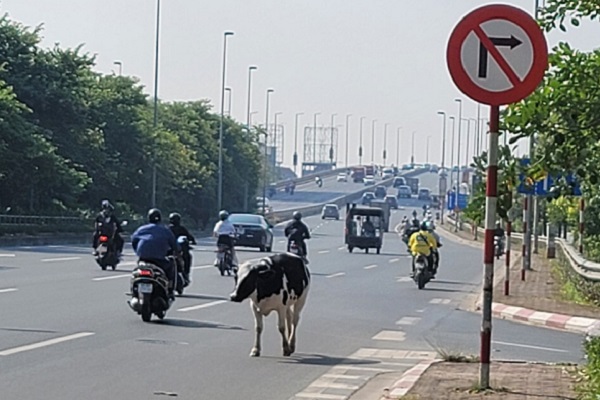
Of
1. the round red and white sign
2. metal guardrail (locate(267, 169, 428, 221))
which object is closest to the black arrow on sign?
the round red and white sign

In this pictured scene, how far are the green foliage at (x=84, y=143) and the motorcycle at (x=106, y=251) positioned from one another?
1992cm

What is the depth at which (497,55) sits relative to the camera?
420 inches

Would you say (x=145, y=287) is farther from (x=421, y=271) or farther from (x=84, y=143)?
(x=84, y=143)

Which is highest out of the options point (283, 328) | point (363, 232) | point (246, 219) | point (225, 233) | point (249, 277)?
point (246, 219)

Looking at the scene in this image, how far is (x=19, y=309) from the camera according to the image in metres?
19.8

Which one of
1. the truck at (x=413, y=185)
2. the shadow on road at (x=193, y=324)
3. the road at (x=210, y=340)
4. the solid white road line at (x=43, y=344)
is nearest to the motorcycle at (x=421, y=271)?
the road at (x=210, y=340)

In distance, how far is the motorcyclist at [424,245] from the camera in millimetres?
31223

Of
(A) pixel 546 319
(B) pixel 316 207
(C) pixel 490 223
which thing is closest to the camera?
(C) pixel 490 223

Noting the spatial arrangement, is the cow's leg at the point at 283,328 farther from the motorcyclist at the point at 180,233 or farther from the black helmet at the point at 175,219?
the motorcyclist at the point at 180,233

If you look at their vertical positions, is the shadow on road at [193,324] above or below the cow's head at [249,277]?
below

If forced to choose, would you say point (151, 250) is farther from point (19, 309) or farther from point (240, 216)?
point (240, 216)

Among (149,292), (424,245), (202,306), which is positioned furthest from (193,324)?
(424,245)

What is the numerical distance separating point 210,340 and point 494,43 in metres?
7.48

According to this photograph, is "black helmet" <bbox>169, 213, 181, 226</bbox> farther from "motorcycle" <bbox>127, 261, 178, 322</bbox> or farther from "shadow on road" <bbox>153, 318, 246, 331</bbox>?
"motorcycle" <bbox>127, 261, 178, 322</bbox>
